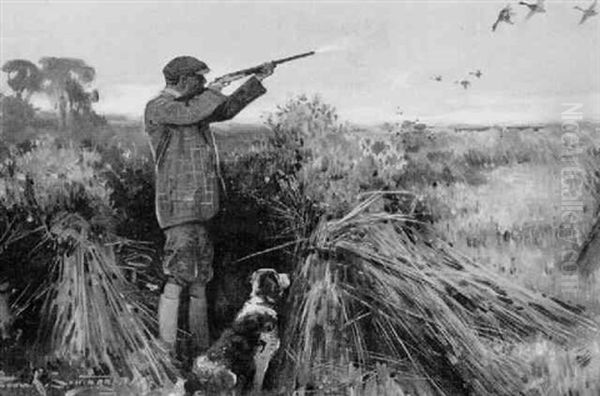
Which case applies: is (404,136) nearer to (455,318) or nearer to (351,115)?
(351,115)

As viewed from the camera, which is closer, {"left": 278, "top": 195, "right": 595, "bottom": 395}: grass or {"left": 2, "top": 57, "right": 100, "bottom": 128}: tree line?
{"left": 278, "top": 195, "right": 595, "bottom": 395}: grass

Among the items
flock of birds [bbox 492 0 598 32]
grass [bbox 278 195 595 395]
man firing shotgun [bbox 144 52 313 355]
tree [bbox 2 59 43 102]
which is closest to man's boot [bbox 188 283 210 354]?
man firing shotgun [bbox 144 52 313 355]

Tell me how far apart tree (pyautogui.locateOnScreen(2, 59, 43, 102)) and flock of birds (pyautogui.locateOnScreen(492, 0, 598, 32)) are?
218 cm

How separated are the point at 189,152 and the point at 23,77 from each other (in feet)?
2.91

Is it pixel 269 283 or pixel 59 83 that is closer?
pixel 269 283

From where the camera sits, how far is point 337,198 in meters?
3.97

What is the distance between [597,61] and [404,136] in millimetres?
967

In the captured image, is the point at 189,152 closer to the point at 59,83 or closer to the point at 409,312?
the point at 59,83

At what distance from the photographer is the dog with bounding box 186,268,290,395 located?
3.93 m

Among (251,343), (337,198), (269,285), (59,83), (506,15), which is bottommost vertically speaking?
(251,343)

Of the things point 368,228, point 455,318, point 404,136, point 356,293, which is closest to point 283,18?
point 404,136

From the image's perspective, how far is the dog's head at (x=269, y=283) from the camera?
3938 mm

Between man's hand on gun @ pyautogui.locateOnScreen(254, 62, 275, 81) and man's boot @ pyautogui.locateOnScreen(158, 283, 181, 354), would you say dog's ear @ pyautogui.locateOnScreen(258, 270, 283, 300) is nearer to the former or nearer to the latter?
man's boot @ pyautogui.locateOnScreen(158, 283, 181, 354)

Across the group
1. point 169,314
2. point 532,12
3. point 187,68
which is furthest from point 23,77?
point 532,12
